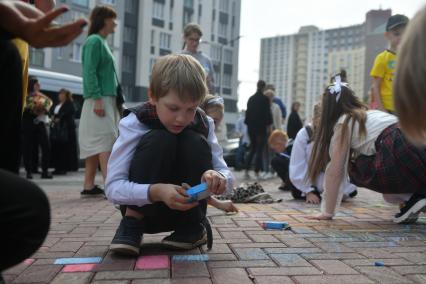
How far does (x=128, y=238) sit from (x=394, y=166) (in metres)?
1.96

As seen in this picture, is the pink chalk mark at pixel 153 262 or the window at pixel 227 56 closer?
the pink chalk mark at pixel 153 262

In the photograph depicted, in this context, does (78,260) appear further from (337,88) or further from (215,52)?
(215,52)

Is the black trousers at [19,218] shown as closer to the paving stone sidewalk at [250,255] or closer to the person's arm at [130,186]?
the paving stone sidewalk at [250,255]

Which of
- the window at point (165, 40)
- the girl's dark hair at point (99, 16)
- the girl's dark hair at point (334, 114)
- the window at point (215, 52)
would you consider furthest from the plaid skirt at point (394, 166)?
the window at point (215, 52)

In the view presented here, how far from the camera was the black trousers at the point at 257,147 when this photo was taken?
32.0ft

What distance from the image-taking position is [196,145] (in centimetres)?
260

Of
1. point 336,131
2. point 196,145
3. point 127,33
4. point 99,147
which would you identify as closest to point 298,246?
point 196,145

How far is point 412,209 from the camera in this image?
3.62 metres

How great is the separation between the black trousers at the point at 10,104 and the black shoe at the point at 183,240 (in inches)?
45.4

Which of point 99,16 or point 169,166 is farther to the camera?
point 99,16

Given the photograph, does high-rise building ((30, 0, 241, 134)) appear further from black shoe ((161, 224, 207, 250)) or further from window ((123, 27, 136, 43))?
black shoe ((161, 224, 207, 250))

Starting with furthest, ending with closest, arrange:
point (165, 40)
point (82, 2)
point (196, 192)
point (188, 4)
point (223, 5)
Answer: point (223, 5) < point (188, 4) < point (165, 40) < point (82, 2) < point (196, 192)

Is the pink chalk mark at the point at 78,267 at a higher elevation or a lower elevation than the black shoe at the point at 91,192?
higher

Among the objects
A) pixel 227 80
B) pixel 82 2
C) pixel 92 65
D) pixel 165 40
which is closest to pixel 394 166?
pixel 92 65
